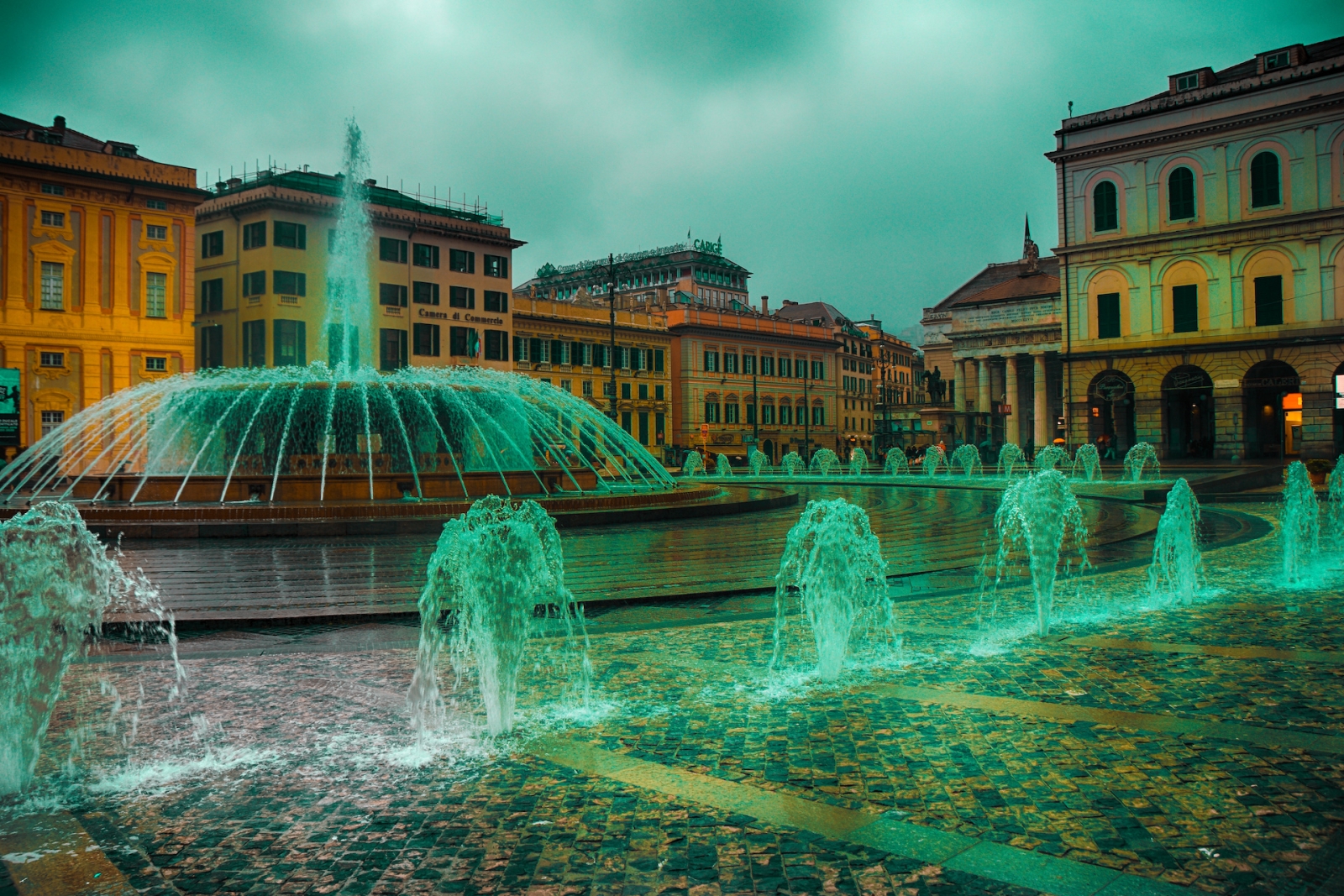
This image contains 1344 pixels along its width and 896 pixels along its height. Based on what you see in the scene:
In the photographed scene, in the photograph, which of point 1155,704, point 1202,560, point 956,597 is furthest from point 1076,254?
point 1155,704

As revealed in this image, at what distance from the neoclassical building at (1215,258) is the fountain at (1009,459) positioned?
2.66 metres

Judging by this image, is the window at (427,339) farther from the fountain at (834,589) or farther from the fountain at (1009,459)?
the fountain at (834,589)

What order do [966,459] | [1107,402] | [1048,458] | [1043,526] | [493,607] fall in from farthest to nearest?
1. [1107,402]
2. [966,459]
3. [1048,458]
4. [1043,526]
5. [493,607]

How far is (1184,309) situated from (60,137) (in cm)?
5114

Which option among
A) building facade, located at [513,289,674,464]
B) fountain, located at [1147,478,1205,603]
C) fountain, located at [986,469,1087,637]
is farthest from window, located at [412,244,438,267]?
fountain, located at [1147,478,1205,603]

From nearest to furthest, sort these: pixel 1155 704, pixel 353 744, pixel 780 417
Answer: pixel 353 744 → pixel 1155 704 → pixel 780 417

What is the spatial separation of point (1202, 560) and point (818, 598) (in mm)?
7345

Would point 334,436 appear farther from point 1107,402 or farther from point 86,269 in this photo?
point 1107,402

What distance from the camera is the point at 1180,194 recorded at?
4634 cm

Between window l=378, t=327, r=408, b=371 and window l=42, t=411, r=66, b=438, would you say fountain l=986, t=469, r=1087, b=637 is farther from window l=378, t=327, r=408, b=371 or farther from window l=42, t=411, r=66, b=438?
window l=378, t=327, r=408, b=371

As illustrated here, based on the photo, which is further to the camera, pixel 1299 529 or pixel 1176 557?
pixel 1299 529

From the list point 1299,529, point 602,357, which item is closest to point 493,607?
point 1299,529

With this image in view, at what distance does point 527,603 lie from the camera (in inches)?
215

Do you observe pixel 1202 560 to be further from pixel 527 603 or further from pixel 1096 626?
pixel 527 603
